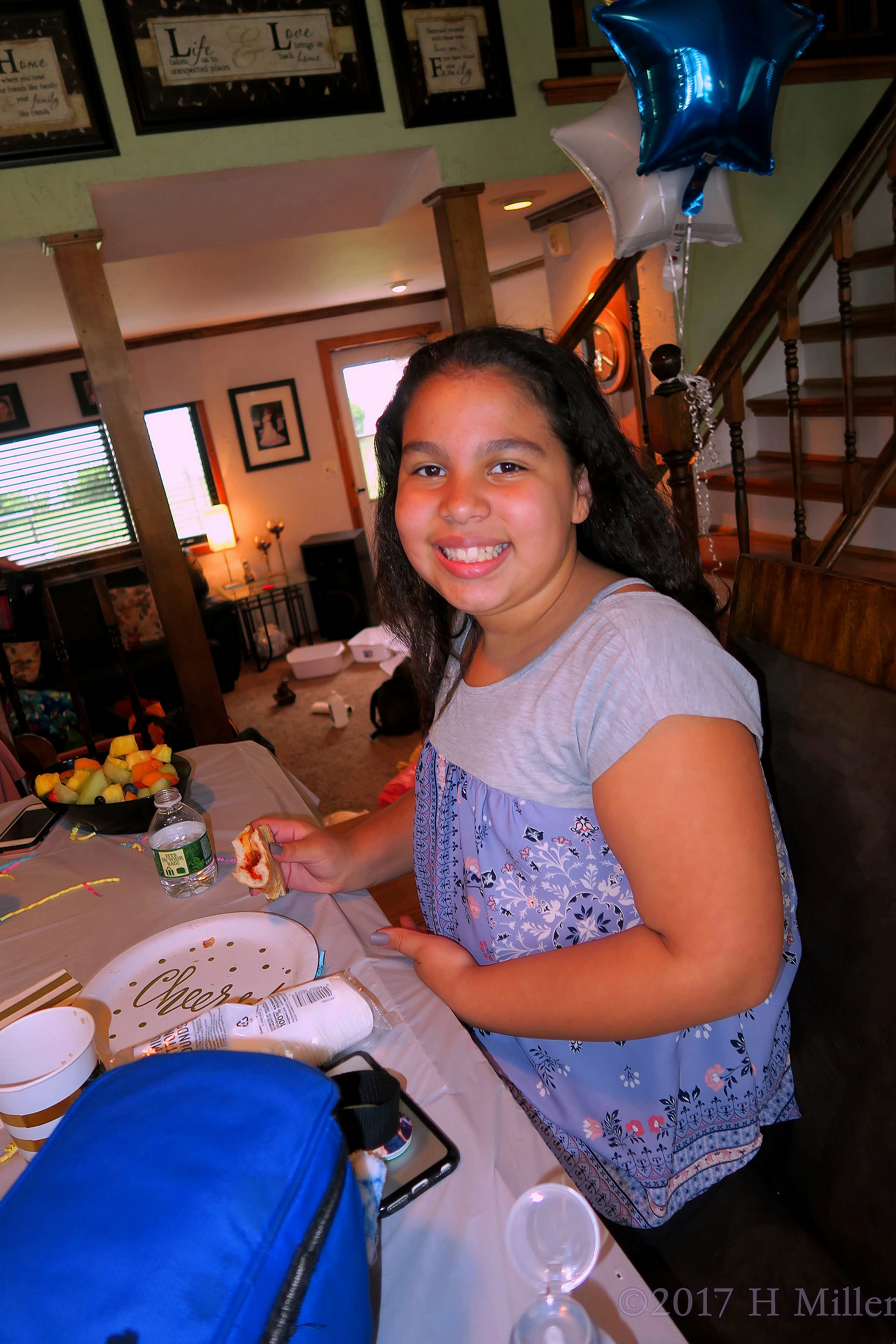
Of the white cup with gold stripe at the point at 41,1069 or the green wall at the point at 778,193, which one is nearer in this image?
the white cup with gold stripe at the point at 41,1069

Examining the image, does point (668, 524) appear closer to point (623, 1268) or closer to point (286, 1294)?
point (623, 1268)

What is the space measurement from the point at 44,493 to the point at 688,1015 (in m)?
7.63

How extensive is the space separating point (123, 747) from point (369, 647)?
15.8 feet

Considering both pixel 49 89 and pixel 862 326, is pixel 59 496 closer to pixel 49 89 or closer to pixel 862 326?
pixel 49 89

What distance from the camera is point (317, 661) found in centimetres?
624

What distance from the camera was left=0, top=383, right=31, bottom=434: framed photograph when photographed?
22.6 ft

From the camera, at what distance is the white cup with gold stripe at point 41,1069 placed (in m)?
0.65

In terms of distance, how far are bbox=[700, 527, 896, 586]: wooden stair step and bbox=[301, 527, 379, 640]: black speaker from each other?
446cm

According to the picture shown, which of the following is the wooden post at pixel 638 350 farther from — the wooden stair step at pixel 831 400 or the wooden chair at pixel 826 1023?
the wooden chair at pixel 826 1023

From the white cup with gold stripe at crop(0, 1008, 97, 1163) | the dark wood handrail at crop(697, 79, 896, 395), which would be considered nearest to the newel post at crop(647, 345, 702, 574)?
the dark wood handrail at crop(697, 79, 896, 395)

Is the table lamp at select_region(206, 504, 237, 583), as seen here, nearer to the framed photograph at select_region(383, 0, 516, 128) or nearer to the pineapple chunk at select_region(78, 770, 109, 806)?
the framed photograph at select_region(383, 0, 516, 128)

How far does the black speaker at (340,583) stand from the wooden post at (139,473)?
4.29 metres

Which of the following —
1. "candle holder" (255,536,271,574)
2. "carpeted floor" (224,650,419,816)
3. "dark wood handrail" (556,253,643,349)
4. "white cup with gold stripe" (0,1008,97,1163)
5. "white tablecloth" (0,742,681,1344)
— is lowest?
"carpeted floor" (224,650,419,816)

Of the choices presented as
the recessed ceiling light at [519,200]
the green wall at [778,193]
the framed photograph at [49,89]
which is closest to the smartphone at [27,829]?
the framed photograph at [49,89]
